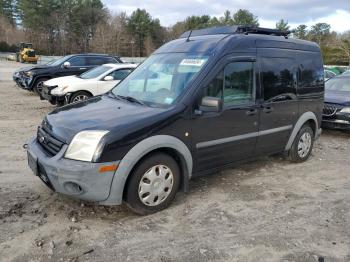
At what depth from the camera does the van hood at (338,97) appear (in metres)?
8.34

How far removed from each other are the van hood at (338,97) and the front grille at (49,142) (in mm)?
6855

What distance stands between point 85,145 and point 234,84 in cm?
214

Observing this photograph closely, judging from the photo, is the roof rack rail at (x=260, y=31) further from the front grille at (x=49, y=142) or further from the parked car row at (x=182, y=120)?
the front grille at (x=49, y=142)

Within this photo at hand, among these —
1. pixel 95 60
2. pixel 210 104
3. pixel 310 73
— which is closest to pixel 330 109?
pixel 310 73

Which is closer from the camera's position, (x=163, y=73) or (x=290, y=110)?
(x=163, y=73)

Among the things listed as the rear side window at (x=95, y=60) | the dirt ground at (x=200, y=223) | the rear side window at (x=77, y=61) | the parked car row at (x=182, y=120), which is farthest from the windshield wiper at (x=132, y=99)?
the rear side window at (x=95, y=60)

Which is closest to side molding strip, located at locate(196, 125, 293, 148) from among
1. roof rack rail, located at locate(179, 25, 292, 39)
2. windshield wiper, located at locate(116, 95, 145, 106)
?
windshield wiper, located at locate(116, 95, 145, 106)

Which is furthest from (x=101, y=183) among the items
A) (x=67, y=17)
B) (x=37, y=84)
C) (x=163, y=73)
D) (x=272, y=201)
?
(x=67, y=17)

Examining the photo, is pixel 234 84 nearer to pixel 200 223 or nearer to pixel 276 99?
pixel 276 99

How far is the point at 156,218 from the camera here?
4004 millimetres

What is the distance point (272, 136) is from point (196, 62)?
1801 mm

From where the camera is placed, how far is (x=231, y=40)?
4617 mm

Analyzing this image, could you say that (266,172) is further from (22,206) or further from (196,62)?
(22,206)

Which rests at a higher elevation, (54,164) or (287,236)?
(54,164)
